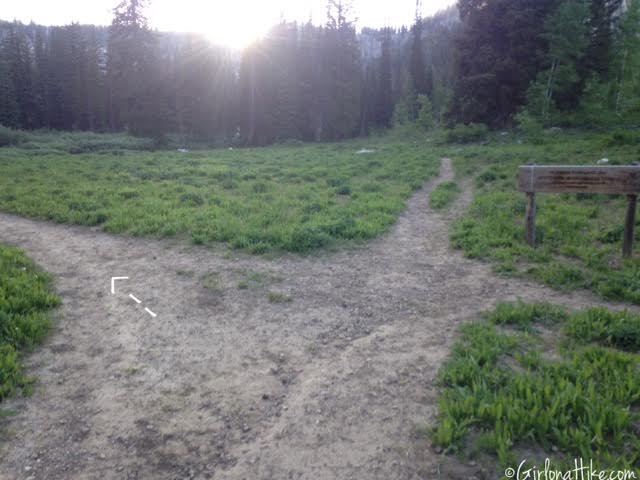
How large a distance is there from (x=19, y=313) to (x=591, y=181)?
8.64 metres

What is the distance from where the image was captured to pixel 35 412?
12.3 ft

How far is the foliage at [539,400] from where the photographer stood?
9.94ft

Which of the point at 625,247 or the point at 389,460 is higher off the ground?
the point at 625,247

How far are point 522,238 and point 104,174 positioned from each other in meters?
15.8

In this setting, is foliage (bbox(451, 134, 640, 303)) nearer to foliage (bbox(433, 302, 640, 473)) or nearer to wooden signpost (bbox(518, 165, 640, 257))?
wooden signpost (bbox(518, 165, 640, 257))

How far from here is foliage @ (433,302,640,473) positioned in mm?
3029

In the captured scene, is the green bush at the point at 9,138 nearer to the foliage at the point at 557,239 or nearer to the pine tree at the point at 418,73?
the foliage at the point at 557,239

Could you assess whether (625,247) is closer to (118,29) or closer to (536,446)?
(536,446)

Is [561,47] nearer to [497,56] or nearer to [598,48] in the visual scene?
[497,56]

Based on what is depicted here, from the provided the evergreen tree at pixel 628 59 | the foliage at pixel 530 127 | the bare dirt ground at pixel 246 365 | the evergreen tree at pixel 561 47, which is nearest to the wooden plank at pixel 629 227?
the bare dirt ground at pixel 246 365

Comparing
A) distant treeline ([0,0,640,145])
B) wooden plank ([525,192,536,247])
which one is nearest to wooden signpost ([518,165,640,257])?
wooden plank ([525,192,536,247])

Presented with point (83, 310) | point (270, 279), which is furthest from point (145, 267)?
point (270, 279)

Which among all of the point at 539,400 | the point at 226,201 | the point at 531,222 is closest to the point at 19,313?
the point at 539,400

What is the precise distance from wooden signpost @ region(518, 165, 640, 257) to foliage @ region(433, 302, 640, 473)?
3092mm
